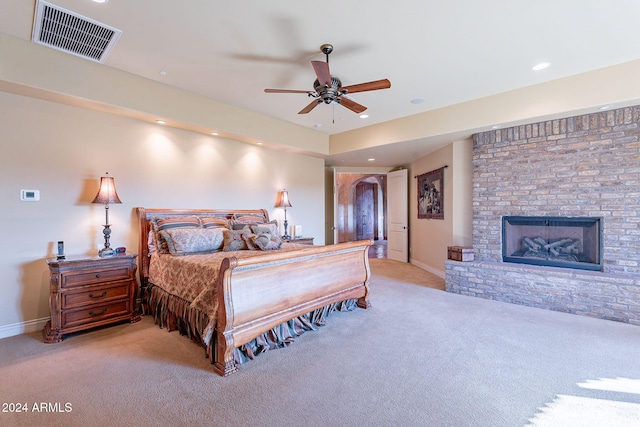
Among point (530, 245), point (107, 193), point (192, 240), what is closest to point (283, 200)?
point (192, 240)

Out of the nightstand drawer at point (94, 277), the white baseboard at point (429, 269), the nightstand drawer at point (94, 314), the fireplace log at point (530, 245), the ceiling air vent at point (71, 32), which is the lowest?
the white baseboard at point (429, 269)

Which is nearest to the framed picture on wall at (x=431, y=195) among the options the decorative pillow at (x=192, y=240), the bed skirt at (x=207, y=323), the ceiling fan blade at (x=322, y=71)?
the bed skirt at (x=207, y=323)

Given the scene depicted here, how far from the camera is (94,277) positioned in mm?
2922

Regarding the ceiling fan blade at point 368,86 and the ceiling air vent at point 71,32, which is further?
the ceiling fan blade at point 368,86

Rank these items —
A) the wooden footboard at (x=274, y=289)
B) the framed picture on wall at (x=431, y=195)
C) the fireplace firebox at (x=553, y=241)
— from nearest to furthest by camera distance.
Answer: the wooden footboard at (x=274, y=289)
the fireplace firebox at (x=553, y=241)
the framed picture on wall at (x=431, y=195)

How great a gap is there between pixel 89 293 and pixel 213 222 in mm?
1648

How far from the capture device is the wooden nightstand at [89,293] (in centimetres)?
270

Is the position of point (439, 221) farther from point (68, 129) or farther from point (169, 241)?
point (68, 129)

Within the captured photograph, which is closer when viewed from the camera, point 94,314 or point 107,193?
point 94,314

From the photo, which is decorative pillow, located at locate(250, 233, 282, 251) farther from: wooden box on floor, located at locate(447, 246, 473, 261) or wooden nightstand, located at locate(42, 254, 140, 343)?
wooden box on floor, located at locate(447, 246, 473, 261)

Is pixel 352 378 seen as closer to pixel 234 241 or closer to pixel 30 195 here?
pixel 234 241

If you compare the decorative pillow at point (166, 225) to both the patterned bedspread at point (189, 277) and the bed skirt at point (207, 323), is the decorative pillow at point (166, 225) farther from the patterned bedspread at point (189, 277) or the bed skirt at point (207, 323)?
the bed skirt at point (207, 323)

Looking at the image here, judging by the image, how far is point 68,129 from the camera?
321 cm

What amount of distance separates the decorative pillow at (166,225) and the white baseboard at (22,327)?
133 cm
